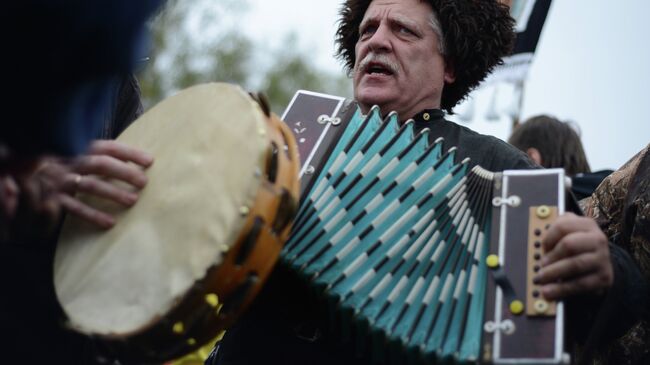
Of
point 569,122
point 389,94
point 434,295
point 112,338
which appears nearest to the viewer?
point 112,338

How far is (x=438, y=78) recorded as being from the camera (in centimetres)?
312

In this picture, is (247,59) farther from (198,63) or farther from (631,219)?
(631,219)

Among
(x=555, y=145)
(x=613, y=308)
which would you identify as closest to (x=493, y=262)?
(x=613, y=308)

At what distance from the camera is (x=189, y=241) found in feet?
6.59

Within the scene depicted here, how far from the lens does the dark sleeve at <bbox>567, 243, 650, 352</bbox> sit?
→ 2.29 metres

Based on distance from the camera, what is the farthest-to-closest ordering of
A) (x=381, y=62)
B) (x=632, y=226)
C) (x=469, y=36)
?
(x=469, y=36)
(x=381, y=62)
(x=632, y=226)

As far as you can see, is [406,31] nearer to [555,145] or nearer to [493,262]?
[493,262]

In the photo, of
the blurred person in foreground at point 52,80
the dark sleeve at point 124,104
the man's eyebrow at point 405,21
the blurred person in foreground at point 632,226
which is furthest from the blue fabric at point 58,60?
the man's eyebrow at point 405,21

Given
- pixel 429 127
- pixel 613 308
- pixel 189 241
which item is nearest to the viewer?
pixel 189 241

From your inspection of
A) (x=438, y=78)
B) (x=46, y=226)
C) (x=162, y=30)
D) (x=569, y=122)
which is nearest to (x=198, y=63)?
(x=162, y=30)

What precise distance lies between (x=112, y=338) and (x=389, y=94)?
1310mm

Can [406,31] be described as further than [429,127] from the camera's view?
Yes

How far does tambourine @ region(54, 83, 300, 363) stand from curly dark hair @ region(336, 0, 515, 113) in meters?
1.13

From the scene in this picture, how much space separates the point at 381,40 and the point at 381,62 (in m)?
0.08
